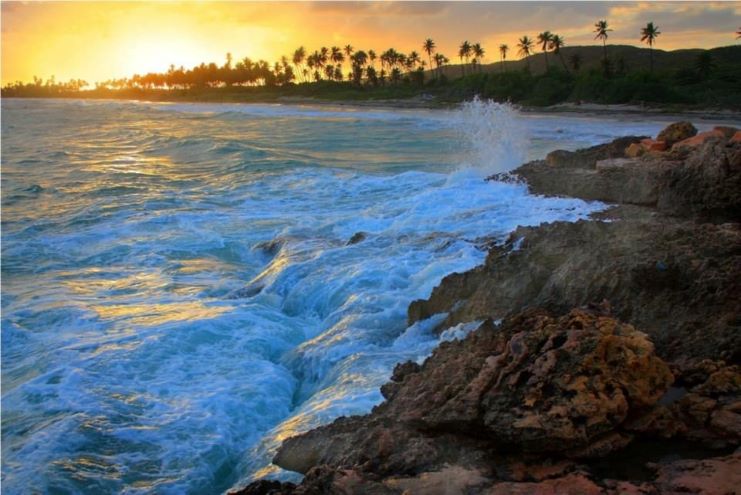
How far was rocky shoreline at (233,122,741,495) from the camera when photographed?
310 cm

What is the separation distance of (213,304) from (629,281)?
4.95m

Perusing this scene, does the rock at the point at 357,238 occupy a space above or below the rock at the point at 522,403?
below

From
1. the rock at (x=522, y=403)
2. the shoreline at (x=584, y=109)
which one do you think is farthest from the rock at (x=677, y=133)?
the shoreline at (x=584, y=109)

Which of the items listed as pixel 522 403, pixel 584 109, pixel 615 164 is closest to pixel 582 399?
pixel 522 403

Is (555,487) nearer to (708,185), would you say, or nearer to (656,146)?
(708,185)

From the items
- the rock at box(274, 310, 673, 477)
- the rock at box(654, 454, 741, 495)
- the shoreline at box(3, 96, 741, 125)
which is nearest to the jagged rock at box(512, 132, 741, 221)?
the rock at box(274, 310, 673, 477)

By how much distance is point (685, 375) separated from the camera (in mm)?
3725

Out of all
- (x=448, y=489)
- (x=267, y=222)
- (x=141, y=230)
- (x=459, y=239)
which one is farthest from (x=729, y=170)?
(x=141, y=230)

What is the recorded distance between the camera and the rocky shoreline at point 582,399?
3.10 metres

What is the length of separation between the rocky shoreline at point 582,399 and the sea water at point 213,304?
98cm

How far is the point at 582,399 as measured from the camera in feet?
10.6

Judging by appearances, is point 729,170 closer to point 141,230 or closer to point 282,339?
point 282,339

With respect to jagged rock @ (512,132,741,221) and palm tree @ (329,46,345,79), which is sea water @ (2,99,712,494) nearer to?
jagged rock @ (512,132,741,221)

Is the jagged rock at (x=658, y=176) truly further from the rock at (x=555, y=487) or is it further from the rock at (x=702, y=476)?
the rock at (x=555, y=487)
